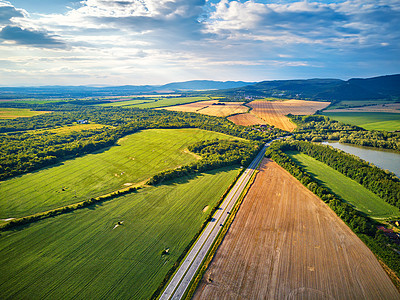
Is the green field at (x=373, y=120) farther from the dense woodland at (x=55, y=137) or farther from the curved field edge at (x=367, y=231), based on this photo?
the curved field edge at (x=367, y=231)

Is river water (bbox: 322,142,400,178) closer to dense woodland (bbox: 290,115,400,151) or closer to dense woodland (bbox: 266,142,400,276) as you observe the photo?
dense woodland (bbox: 290,115,400,151)

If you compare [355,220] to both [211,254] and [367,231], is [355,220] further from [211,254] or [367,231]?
[211,254]

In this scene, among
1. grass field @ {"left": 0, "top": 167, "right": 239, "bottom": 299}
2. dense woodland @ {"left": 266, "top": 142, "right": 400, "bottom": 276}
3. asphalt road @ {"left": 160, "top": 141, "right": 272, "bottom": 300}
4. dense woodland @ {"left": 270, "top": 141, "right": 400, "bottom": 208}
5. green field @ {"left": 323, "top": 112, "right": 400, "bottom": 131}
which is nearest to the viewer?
asphalt road @ {"left": 160, "top": 141, "right": 272, "bottom": 300}

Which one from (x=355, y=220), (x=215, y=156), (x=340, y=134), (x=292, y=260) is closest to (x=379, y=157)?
(x=340, y=134)

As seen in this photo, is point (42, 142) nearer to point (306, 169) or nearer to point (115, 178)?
point (115, 178)

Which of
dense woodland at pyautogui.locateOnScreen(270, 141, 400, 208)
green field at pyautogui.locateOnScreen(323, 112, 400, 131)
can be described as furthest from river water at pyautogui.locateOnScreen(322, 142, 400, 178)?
green field at pyautogui.locateOnScreen(323, 112, 400, 131)

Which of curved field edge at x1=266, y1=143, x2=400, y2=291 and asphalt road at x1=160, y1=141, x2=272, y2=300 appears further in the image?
curved field edge at x1=266, y1=143, x2=400, y2=291
